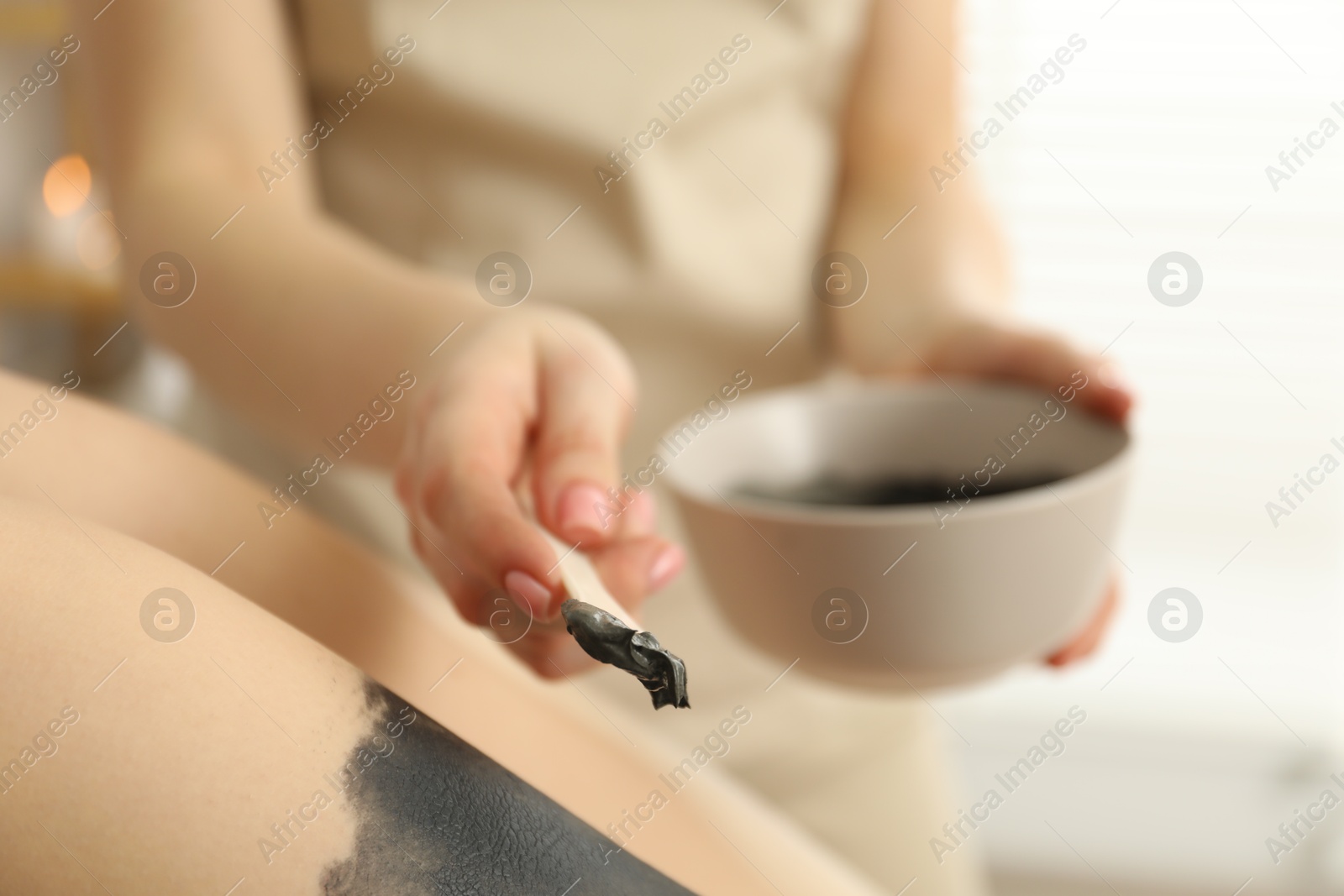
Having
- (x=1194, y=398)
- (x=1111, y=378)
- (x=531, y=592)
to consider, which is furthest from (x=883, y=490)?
(x=1194, y=398)

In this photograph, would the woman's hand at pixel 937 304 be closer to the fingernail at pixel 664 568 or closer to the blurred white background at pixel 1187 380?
the fingernail at pixel 664 568

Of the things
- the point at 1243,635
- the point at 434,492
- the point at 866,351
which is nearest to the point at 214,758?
the point at 434,492

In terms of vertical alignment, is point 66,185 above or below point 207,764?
below

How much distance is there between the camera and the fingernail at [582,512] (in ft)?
0.66

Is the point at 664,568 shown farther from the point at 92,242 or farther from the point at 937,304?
the point at 92,242

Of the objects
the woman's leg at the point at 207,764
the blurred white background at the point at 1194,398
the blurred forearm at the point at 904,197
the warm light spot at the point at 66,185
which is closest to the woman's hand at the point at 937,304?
the blurred forearm at the point at 904,197

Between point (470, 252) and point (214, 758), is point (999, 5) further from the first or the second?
point (214, 758)

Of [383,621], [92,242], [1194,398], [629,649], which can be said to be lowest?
[92,242]

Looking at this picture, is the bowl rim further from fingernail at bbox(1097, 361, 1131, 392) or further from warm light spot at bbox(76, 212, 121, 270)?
warm light spot at bbox(76, 212, 121, 270)

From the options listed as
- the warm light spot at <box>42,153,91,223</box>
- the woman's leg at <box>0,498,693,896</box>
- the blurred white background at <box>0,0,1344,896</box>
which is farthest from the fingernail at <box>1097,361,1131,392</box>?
the warm light spot at <box>42,153,91,223</box>

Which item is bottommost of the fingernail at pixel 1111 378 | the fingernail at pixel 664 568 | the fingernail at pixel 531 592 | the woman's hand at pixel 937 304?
the fingernail at pixel 531 592

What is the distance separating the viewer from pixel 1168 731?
0.93m

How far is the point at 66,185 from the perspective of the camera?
770mm

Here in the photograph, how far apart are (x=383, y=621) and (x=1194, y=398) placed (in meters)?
0.79
